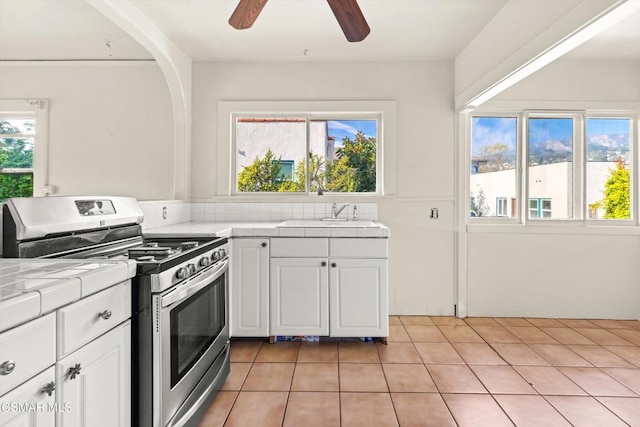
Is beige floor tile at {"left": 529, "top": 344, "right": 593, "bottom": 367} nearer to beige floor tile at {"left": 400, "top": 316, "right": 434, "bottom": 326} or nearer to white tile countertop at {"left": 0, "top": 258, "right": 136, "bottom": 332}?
beige floor tile at {"left": 400, "top": 316, "right": 434, "bottom": 326}

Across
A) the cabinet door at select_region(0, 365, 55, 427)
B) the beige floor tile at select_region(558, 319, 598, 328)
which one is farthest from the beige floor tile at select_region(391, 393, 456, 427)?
the beige floor tile at select_region(558, 319, 598, 328)

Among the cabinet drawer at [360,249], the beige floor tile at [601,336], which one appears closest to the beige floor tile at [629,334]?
the beige floor tile at [601,336]

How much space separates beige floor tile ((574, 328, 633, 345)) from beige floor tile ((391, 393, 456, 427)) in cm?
178

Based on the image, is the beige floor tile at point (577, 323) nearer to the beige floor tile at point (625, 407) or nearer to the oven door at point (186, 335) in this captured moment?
the beige floor tile at point (625, 407)

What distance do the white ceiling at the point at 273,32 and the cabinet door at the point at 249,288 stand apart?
1.66 m

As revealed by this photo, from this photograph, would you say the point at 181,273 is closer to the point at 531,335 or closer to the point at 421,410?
the point at 421,410

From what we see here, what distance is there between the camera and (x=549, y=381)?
2324 millimetres

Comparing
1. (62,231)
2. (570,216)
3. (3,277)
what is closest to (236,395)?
(62,231)

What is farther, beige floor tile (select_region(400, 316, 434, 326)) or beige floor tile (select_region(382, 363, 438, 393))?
beige floor tile (select_region(400, 316, 434, 326))

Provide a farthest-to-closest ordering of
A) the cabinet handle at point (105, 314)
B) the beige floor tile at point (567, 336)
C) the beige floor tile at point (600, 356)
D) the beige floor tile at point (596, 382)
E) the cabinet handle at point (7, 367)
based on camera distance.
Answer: the beige floor tile at point (567, 336) → the beige floor tile at point (600, 356) → the beige floor tile at point (596, 382) → the cabinet handle at point (105, 314) → the cabinet handle at point (7, 367)

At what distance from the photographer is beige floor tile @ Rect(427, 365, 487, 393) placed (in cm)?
221

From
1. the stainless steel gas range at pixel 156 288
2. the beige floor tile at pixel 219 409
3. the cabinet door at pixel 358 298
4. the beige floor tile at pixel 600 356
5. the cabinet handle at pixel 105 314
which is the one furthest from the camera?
the cabinet door at pixel 358 298

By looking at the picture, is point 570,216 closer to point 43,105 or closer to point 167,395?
point 167,395

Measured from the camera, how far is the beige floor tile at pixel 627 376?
228 centimetres
